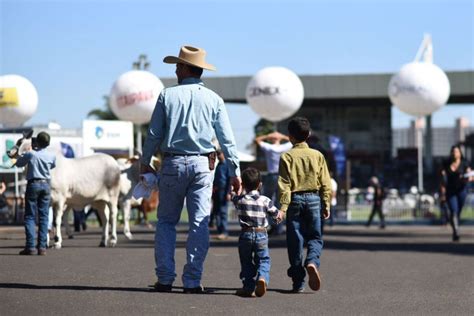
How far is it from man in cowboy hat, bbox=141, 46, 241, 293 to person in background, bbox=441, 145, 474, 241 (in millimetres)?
10580

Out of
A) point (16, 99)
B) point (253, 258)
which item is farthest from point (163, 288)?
point (16, 99)

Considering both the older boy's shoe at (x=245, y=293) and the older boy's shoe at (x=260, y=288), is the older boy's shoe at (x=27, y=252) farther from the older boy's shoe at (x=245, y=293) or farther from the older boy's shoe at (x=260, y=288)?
the older boy's shoe at (x=260, y=288)

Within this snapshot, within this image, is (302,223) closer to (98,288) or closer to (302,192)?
(302,192)

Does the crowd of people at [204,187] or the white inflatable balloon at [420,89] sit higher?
the white inflatable balloon at [420,89]

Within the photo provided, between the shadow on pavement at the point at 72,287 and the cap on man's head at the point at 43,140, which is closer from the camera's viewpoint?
the shadow on pavement at the point at 72,287

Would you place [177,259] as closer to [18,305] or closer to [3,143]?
[18,305]

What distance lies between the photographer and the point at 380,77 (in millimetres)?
65750

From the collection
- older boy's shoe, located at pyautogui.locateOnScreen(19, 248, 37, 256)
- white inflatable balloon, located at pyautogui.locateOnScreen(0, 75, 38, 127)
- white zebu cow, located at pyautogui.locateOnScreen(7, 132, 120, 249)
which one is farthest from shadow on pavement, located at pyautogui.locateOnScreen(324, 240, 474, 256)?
white inflatable balloon, located at pyautogui.locateOnScreen(0, 75, 38, 127)

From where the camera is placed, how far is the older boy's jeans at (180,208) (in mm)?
9500

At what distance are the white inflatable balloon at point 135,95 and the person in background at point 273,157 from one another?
5890mm

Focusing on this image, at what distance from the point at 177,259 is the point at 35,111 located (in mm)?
14618

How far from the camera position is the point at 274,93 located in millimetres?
25719

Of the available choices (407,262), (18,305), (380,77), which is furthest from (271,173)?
(380,77)

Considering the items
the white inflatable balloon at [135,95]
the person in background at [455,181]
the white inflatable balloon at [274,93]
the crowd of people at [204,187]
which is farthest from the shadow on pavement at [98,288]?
the white inflatable balloon at [274,93]
